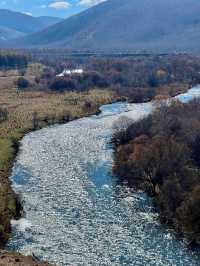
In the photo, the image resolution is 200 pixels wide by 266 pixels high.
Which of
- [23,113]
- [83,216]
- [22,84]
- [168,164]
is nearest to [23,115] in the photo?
[23,113]

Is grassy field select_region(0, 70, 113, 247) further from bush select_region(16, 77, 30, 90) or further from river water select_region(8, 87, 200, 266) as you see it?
bush select_region(16, 77, 30, 90)

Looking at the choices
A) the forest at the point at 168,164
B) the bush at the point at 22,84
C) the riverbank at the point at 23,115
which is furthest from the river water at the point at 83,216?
the bush at the point at 22,84

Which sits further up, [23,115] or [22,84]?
[22,84]

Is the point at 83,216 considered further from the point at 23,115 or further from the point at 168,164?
the point at 23,115

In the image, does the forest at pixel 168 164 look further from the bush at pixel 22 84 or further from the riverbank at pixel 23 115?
the bush at pixel 22 84

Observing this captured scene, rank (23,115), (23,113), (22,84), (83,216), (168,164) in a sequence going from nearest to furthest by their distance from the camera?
(83,216)
(168,164)
(23,115)
(23,113)
(22,84)

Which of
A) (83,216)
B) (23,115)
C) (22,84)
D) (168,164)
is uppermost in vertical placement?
(168,164)
